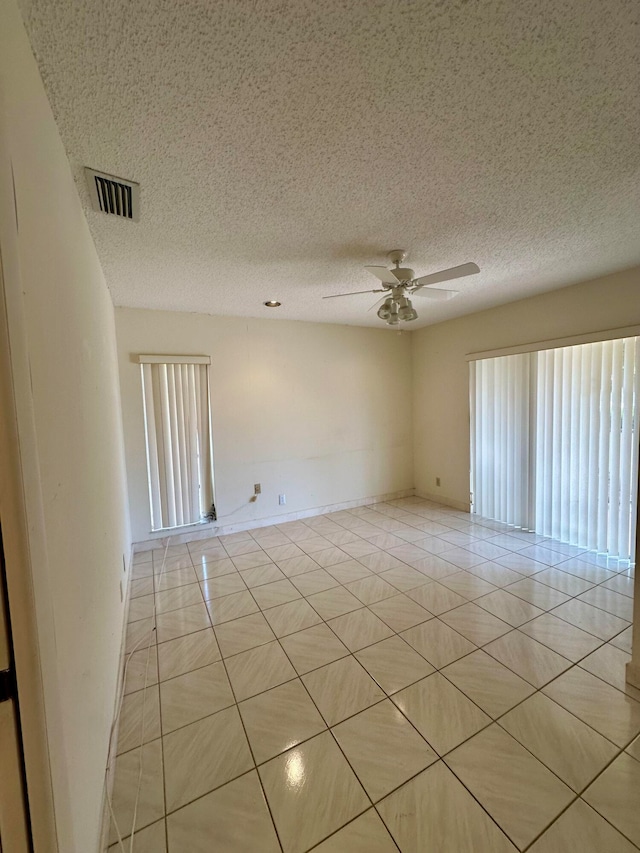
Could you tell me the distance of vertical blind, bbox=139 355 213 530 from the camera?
345 centimetres

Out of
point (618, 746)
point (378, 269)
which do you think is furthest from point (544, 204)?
point (618, 746)

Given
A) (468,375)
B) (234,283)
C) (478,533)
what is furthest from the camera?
(468,375)

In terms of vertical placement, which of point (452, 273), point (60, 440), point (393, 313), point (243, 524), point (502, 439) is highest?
point (452, 273)

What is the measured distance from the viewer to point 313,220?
6.05ft

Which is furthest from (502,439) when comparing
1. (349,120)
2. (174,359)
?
(174,359)

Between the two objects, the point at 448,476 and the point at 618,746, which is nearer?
the point at 618,746

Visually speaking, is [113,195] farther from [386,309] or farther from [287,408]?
[287,408]

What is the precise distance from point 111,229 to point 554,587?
12.5 feet

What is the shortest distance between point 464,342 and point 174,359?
340 cm

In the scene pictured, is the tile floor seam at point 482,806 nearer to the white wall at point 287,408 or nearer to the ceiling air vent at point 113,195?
the ceiling air vent at point 113,195

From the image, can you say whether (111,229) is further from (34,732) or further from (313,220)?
(34,732)

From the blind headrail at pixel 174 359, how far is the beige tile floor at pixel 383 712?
203cm

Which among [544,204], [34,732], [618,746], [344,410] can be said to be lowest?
[618,746]

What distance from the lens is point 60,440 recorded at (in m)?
1.00
